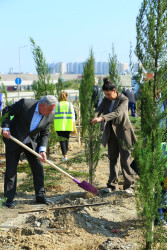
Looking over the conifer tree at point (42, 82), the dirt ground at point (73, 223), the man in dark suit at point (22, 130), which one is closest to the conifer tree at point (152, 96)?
the dirt ground at point (73, 223)

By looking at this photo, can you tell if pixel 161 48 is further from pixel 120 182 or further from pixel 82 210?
pixel 120 182

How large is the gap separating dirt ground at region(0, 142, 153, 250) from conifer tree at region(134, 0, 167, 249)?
44 cm

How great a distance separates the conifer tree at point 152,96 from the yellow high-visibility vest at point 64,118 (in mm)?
4840

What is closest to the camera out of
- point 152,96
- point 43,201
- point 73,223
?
point 152,96

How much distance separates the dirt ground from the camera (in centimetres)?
425

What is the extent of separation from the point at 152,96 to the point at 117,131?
2.14m

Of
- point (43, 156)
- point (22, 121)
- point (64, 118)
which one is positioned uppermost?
point (22, 121)

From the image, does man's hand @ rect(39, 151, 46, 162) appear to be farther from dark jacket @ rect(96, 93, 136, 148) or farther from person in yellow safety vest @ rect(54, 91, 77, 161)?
person in yellow safety vest @ rect(54, 91, 77, 161)

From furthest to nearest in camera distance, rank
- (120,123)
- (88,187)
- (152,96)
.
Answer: (120,123) < (88,187) < (152,96)

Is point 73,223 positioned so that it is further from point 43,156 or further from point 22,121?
point 22,121

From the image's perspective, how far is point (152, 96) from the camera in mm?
4219

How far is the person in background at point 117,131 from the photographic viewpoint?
20.1ft

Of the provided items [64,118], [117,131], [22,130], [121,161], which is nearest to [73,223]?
[22,130]

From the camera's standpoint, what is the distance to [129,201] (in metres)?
5.88
